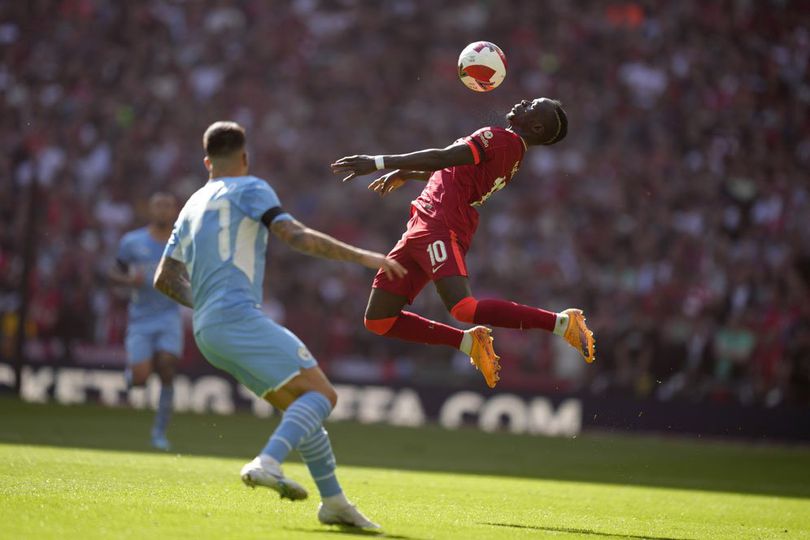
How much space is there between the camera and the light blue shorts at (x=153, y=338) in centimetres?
1441

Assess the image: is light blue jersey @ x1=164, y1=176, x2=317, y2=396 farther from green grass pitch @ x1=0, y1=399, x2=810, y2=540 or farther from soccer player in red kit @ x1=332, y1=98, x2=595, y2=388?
soccer player in red kit @ x1=332, y1=98, x2=595, y2=388

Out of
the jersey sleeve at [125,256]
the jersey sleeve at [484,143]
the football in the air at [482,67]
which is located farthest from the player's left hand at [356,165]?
the jersey sleeve at [125,256]

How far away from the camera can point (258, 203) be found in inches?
275

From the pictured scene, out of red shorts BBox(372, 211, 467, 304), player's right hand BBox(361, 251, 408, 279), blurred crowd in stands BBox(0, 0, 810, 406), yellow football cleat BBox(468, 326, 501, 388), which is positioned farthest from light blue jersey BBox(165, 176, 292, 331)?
blurred crowd in stands BBox(0, 0, 810, 406)

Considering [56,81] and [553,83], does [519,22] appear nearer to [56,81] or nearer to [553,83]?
[553,83]

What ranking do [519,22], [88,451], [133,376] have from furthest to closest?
[519,22]
[133,376]
[88,451]

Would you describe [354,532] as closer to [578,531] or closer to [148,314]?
[578,531]

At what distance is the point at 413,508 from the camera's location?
28.8 feet

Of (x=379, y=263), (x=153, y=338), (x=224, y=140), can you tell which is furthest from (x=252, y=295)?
Answer: (x=153, y=338)

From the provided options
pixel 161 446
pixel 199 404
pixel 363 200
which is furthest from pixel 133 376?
pixel 363 200

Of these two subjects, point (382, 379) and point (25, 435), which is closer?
point (25, 435)

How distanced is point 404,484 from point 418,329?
67.0 inches

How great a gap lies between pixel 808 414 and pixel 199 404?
9.81 meters

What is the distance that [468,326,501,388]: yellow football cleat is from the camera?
9.60m
